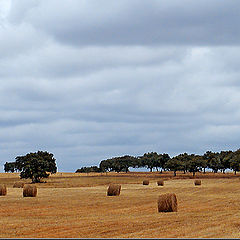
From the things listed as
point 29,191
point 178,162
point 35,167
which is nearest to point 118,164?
point 178,162

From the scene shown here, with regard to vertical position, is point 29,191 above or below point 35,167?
below

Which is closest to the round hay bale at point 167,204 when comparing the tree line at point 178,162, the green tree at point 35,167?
the green tree at point 35,167

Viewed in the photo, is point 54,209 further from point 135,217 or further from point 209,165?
point 209,165

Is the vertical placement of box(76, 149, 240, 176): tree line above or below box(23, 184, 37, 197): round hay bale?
above

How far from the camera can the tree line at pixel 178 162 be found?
12731 centimetres

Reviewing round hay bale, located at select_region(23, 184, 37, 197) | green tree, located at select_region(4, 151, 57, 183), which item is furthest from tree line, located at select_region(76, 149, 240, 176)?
round hay bale, located at select_region(23, 184, 37, 197)

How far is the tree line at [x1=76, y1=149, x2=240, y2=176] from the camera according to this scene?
127 m

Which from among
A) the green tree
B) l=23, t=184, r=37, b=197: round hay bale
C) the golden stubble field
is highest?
the green tree

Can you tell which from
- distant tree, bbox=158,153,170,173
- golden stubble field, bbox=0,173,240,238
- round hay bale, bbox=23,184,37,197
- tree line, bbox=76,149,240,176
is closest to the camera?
golden stubble field, bbox=0,173,240,238

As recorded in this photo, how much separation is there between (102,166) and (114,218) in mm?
164064

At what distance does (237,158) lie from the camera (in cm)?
11325

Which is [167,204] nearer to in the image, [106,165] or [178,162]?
[178,162]

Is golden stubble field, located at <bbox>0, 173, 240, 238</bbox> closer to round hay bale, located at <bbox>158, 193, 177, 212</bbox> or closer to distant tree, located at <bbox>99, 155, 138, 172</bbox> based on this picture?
round hay bale, located at <bbox>158, 193, 177, 212</bbox>

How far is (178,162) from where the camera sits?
126 metres
